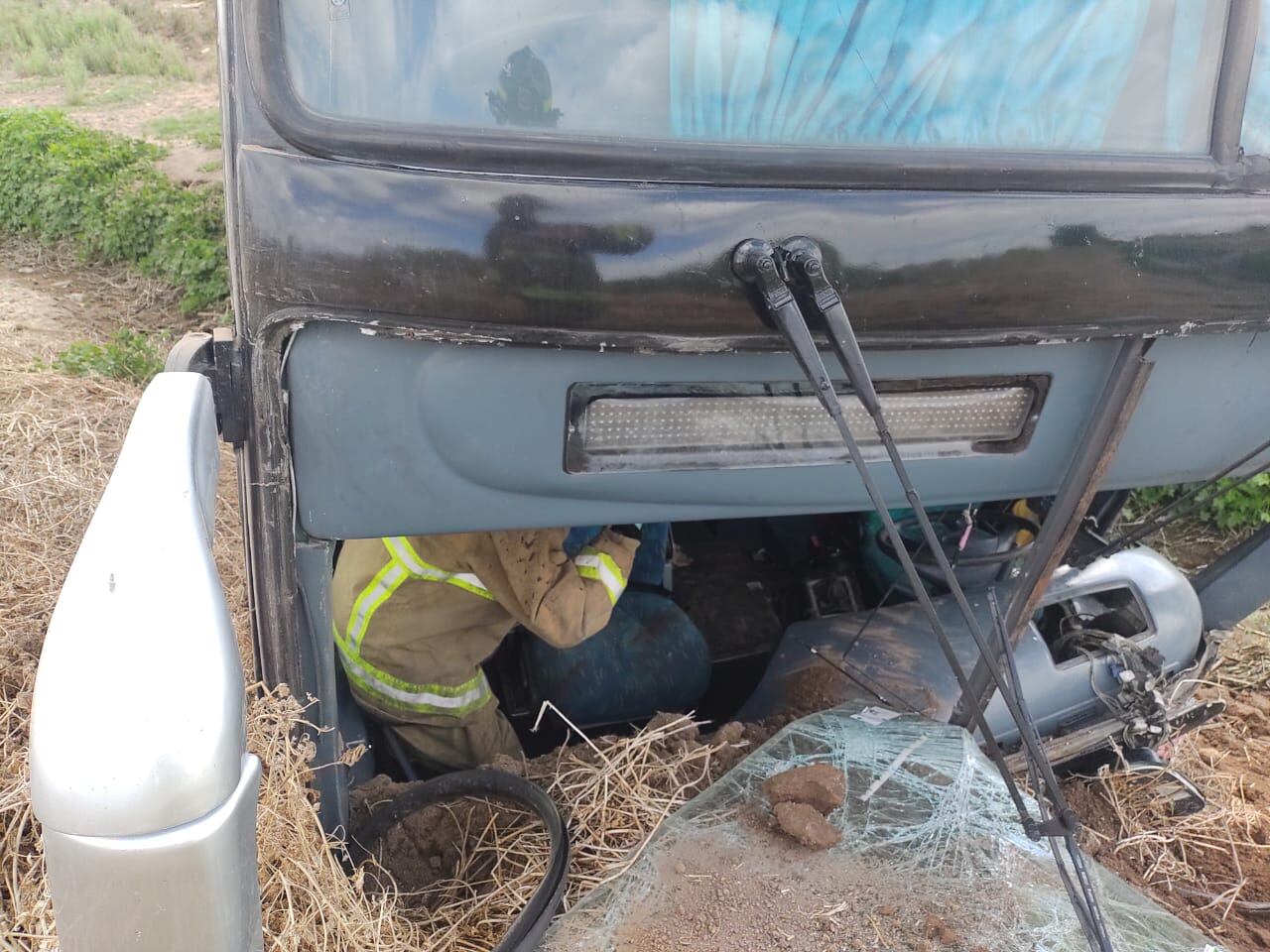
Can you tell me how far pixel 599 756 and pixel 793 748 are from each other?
17.2 inches

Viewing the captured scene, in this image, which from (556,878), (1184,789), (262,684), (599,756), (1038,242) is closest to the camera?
(1038,242)

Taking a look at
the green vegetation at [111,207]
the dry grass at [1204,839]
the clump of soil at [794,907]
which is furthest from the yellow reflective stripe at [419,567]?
the green vegetation at [111,207]

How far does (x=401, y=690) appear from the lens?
244 cm

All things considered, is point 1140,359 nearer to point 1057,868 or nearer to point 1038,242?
point 1038,242

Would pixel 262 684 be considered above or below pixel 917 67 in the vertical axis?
below

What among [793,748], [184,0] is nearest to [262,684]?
[793,748]

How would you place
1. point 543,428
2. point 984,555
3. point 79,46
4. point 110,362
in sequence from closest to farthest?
point 543,428 → point 984,555 → point 110,362 → point 79,46

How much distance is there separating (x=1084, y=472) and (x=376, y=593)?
1.66 meters

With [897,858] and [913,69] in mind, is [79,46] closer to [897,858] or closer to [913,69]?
[913,69]

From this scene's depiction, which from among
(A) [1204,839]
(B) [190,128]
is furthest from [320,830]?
(B) [190,128]

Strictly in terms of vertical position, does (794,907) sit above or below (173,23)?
below

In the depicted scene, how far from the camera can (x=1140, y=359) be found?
167cm

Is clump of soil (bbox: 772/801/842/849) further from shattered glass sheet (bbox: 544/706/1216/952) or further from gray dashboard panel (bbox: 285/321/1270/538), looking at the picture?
gray dashboard panel (bbox: 285/321/1270/538)

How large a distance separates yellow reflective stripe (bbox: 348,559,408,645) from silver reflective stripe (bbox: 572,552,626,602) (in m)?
0.48
